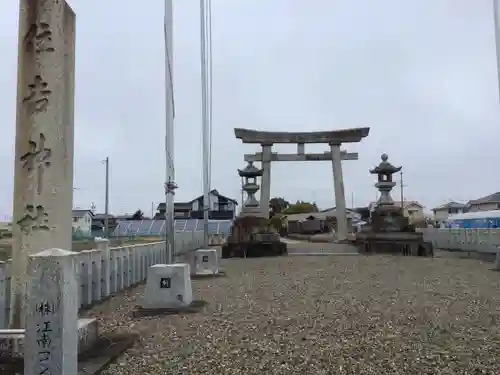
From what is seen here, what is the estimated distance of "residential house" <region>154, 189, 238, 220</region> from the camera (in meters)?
67.3

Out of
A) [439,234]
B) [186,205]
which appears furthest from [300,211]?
[439,234]

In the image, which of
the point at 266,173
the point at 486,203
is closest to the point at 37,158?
the point at 266,173

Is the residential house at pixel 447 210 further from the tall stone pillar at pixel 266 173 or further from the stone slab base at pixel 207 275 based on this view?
the stone slab base at pixel 207 275

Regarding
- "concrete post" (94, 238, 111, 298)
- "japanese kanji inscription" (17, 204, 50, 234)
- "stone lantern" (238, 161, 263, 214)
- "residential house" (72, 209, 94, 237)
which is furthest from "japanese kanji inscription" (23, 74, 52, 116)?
"residential house" (72, 209, 94, 237)

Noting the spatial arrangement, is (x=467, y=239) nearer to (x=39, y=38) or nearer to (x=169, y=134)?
(x=169, y=134)

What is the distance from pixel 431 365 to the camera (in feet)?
16.9

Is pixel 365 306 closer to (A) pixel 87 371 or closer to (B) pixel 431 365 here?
(B) pixel 431 365

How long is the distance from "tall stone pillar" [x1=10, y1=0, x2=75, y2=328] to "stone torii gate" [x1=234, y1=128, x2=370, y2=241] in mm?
21120

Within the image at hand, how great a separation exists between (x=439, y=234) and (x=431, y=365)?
23.2 m

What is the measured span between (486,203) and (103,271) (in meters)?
60.2

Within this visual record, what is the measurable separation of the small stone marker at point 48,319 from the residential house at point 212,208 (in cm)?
6066

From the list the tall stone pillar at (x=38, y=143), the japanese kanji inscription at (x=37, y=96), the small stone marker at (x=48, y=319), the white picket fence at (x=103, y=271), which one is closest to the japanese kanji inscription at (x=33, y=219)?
the tall stone pillar at (x=38, y=143)

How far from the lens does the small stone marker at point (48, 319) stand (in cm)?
383

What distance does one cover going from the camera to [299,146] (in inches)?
1147
